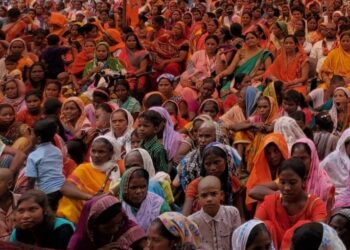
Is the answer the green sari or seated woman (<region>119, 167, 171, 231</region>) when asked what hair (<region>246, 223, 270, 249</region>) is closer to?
seated woman (<region>119, 167, 171, 231</region>)

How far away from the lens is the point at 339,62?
33.4 ft

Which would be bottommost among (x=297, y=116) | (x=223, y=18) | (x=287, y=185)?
(x=223, y=18)

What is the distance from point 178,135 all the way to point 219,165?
1833mm

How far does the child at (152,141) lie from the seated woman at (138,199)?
1463mm

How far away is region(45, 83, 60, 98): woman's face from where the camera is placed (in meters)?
8.95

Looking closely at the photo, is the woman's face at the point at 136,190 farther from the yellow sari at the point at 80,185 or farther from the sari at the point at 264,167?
the sari at the point at 264,167

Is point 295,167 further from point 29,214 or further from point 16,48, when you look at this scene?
point 16,48

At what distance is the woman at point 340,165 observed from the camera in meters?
6.01

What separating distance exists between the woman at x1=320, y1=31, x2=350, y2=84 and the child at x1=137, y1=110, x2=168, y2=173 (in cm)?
385

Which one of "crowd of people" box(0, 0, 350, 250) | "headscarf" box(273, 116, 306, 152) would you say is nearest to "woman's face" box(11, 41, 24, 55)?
"crowd of people" box(0, 0, 350, 250)

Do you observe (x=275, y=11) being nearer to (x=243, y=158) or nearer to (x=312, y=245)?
(x=243, y=158)

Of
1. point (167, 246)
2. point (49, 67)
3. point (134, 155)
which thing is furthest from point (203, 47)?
point (167, 246)

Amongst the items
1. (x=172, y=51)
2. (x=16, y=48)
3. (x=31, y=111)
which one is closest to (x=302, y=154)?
(x=31, y=111)

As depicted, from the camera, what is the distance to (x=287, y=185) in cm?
473
